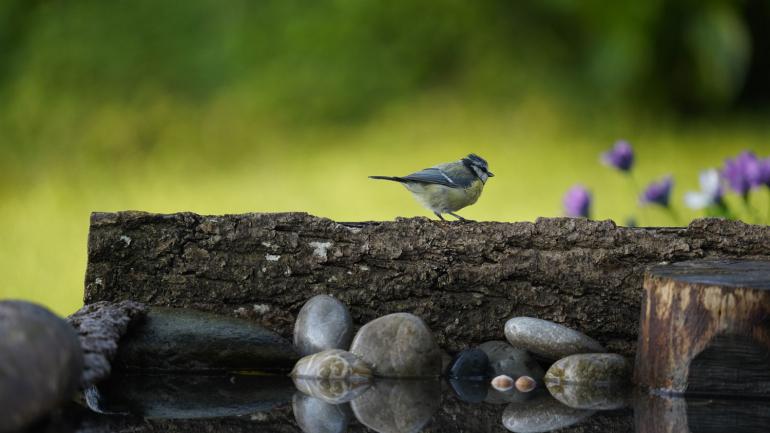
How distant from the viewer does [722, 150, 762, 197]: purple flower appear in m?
3.56

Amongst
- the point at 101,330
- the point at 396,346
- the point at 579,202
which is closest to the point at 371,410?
the point at 396,346

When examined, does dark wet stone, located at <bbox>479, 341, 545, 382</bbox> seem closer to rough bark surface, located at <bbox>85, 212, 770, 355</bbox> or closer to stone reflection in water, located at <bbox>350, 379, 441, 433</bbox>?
rough bark surface, located at <bbox>85, 212, 770, 355</bbox>

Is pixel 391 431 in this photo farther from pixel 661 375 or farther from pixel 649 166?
pixel 649 166

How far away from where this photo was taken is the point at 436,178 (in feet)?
10.5

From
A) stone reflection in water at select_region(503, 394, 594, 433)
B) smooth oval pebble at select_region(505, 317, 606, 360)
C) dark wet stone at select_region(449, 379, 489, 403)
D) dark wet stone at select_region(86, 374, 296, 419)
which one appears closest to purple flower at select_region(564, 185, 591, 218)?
smooth oval pebble at select_region(505, 317, 606, 360)

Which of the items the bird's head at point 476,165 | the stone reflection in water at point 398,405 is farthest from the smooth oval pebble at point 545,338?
the bird's head at point 476,165

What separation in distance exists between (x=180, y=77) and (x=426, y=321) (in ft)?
14.8

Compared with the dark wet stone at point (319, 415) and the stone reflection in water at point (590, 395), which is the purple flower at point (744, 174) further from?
the dark wet stone at point (319, 415)

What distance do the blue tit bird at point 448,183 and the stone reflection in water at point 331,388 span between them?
0.69 m

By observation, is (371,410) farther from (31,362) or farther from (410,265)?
(31,362)

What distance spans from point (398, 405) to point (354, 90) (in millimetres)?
4464

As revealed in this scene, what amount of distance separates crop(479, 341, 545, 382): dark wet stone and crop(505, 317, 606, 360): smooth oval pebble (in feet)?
0.10

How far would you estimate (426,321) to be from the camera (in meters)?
2.99

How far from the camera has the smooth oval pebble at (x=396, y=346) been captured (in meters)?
2.76
